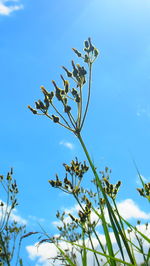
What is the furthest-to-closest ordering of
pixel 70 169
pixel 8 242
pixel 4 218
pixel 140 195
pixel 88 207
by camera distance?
pixel 8 242 → pixel 4 218 → pixel 70 169 → pixel 88 207 → pixel 140 195

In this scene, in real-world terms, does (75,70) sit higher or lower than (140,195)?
higher

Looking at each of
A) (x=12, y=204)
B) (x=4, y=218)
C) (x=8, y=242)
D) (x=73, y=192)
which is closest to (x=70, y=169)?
(x=73, y=192)

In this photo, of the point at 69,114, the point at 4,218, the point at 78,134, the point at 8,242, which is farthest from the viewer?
the point at 8,242

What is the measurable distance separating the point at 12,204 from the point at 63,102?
6.12 meters

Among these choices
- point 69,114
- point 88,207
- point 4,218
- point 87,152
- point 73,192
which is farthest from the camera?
point 4,218

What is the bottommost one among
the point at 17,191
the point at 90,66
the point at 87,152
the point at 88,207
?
the point at 87,152

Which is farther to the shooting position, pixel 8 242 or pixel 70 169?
pixel 8 242

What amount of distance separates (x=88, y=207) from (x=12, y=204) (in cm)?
551

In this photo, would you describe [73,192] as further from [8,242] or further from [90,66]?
[8,242]

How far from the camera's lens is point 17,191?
978 cm

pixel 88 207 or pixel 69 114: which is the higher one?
pixel 69 114

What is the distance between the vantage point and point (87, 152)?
2.53 m

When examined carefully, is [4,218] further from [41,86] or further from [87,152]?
[87,152]

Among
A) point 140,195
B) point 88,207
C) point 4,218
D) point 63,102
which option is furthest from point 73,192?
point 4,218
